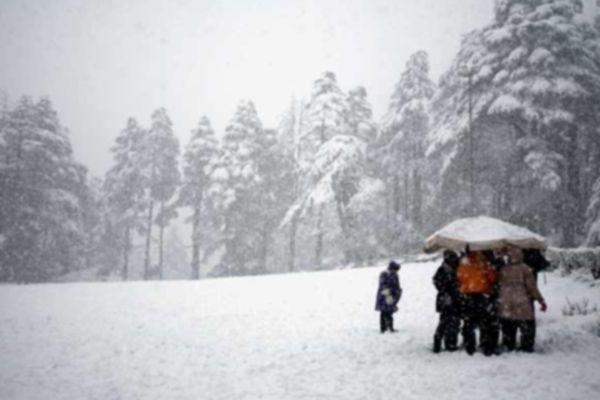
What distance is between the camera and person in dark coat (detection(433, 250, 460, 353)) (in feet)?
30.7

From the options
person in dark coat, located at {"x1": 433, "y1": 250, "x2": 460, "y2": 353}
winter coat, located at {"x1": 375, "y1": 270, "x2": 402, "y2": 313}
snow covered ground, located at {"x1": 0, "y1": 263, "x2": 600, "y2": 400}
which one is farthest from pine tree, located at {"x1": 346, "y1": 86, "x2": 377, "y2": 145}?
person in dark coat, located at {"x1": 433, "y1": 250, "x2": 460, "y2": 353}

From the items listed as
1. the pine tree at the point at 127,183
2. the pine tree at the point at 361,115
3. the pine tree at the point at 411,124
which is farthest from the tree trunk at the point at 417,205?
the pine tree at the point at 127,183

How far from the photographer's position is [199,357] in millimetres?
10258

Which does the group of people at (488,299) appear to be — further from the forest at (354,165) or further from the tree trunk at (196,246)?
the tree trunk at (196,246)

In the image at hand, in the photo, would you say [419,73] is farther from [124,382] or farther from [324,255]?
[124,382]

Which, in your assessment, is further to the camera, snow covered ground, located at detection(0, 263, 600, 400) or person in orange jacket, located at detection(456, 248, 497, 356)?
person in orange jacket, located at detection(456, 248, 497, 356)

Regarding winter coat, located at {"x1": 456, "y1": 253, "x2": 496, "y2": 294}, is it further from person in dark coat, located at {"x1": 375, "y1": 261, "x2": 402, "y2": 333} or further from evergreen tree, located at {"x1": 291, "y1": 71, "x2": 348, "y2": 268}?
evergreen tree, located at {"x1": 291, "y1": 71, "x2": 348, "y2": 268}

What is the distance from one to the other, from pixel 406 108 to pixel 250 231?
49.5 feet

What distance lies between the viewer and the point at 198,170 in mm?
38406

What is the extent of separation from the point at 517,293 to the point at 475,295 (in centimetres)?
78

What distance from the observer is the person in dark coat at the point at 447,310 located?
9.36 m

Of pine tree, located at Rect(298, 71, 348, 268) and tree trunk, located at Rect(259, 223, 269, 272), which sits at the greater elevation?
pine tree, located at Rect(298, 71, 348, 268)

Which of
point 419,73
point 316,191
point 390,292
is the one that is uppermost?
point 419,73

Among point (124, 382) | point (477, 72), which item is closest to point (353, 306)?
point (124, 382)
